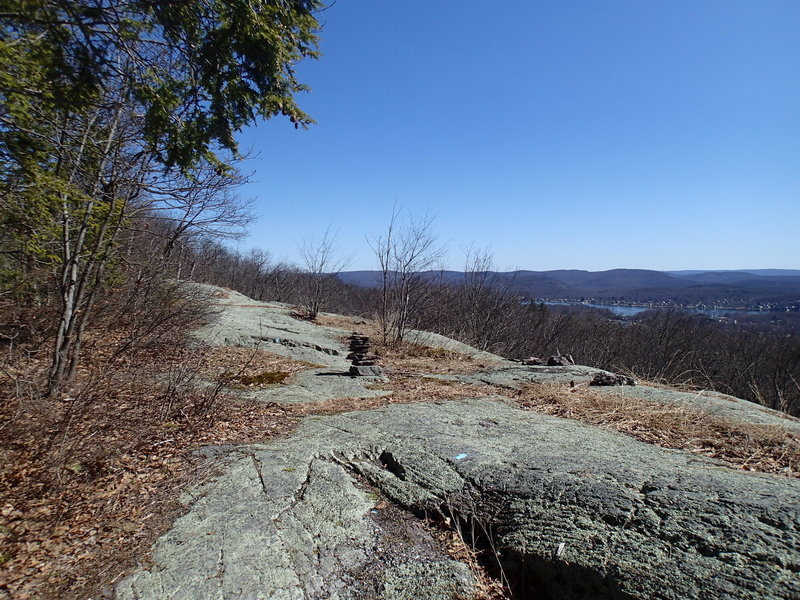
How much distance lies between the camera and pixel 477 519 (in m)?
2.72

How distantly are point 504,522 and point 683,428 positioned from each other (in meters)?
2.64

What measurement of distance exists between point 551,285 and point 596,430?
17667cm

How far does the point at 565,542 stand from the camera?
234 centimetres

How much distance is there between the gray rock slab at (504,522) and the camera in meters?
2.03

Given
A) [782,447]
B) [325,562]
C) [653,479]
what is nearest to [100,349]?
[325,562]

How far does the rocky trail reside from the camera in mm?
2053

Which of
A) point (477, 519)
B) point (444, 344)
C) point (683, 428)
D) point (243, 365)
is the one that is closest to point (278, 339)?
point (243, 365)

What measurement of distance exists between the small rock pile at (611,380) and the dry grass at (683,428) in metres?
0.70

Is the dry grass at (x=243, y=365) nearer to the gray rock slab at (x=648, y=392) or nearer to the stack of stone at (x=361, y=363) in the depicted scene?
the stack of stone at (x=361, y=363)

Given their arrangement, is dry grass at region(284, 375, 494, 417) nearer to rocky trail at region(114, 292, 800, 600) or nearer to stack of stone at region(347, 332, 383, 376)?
stack of stone at region(347, 332, 383, 376)

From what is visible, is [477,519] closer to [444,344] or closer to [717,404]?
[717,404]

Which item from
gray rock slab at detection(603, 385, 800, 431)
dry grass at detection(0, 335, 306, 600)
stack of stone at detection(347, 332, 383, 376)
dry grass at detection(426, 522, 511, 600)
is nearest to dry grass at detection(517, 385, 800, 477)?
gray rock slab at detection(603, 385, 800, 431)

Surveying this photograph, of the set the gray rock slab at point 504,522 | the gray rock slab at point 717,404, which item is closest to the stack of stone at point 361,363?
the gray rock slab at point 504,522

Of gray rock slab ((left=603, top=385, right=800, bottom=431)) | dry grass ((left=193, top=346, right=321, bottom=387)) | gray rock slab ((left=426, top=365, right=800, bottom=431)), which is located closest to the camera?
gray rock slab ((left=603, top=385, right=800, bottom=431))
